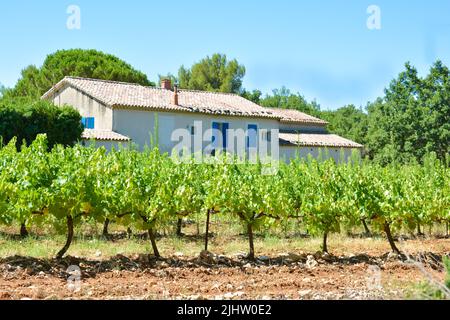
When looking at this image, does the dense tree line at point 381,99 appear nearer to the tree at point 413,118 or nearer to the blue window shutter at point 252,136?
the tree at point 413,118

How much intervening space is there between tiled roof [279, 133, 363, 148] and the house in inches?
3.4

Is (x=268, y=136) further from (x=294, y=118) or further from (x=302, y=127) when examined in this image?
(x=302, y=127)

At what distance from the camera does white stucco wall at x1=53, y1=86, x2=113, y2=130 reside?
86.4ft

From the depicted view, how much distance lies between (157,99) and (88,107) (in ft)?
11.5

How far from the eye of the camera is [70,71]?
38.3 meters

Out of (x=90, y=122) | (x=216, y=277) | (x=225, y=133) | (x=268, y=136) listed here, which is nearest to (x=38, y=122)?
(x=90, y=122)

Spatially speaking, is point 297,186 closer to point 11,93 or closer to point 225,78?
point 11,93

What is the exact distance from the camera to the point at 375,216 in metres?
9.36

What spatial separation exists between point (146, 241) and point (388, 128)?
27444 millimetres

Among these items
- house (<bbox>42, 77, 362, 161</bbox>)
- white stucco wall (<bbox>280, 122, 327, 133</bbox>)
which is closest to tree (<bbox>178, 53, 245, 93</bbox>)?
white stucco wall (<bbox>280, 122, 327, 133</bbox>)

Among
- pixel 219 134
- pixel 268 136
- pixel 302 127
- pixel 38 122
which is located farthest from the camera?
pixel 302 127

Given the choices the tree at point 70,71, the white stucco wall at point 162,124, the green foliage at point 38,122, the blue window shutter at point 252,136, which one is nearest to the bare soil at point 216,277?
the green foliage at point 38,122
